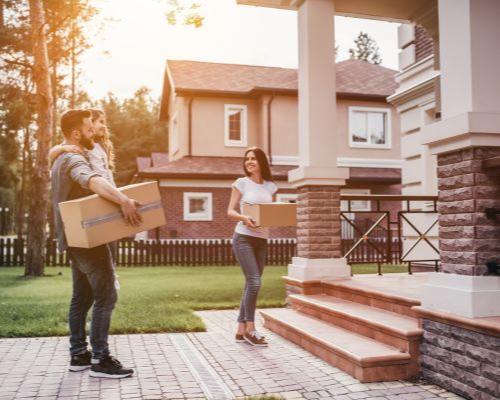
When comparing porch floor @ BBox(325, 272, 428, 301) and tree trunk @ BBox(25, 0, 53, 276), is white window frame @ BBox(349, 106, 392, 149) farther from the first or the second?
porch floor @ BBox(325, 272, 428, 301)

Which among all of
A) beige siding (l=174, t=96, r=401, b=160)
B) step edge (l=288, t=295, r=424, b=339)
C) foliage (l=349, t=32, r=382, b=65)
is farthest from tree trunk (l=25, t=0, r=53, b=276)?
foliage (l=349, t=32, r=382, b=65)

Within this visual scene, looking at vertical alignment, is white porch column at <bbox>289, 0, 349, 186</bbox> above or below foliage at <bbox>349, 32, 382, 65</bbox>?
below

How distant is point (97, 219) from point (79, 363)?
5.03 feet

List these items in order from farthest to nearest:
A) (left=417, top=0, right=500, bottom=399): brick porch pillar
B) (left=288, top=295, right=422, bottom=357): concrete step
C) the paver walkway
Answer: (left=288, top=295, right=422, bottom=357): concrete step → the paver walkway → (left=417, top=0, right=500, bottom=399): brick porch pillar

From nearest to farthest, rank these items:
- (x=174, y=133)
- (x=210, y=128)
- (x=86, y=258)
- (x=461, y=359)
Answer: (x=461, y=359) < (x=86, y=258) < (x=210, y=128) < (x=174, y=133)

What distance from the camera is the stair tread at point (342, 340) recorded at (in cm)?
470

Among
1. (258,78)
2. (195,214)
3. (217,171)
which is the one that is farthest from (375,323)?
(258,78)

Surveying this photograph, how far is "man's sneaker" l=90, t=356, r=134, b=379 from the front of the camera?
488 centimetres

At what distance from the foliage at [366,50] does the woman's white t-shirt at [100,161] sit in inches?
2461

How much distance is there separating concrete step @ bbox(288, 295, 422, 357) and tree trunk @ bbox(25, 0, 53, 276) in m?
10.4

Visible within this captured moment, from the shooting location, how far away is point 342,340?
17.7ft

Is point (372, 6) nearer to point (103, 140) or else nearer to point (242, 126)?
point (103, 140)

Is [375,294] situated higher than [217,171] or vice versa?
[217,171]

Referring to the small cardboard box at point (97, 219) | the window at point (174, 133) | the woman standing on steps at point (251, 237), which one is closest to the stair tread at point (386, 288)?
the woman standing on steps at point (251, 237)
